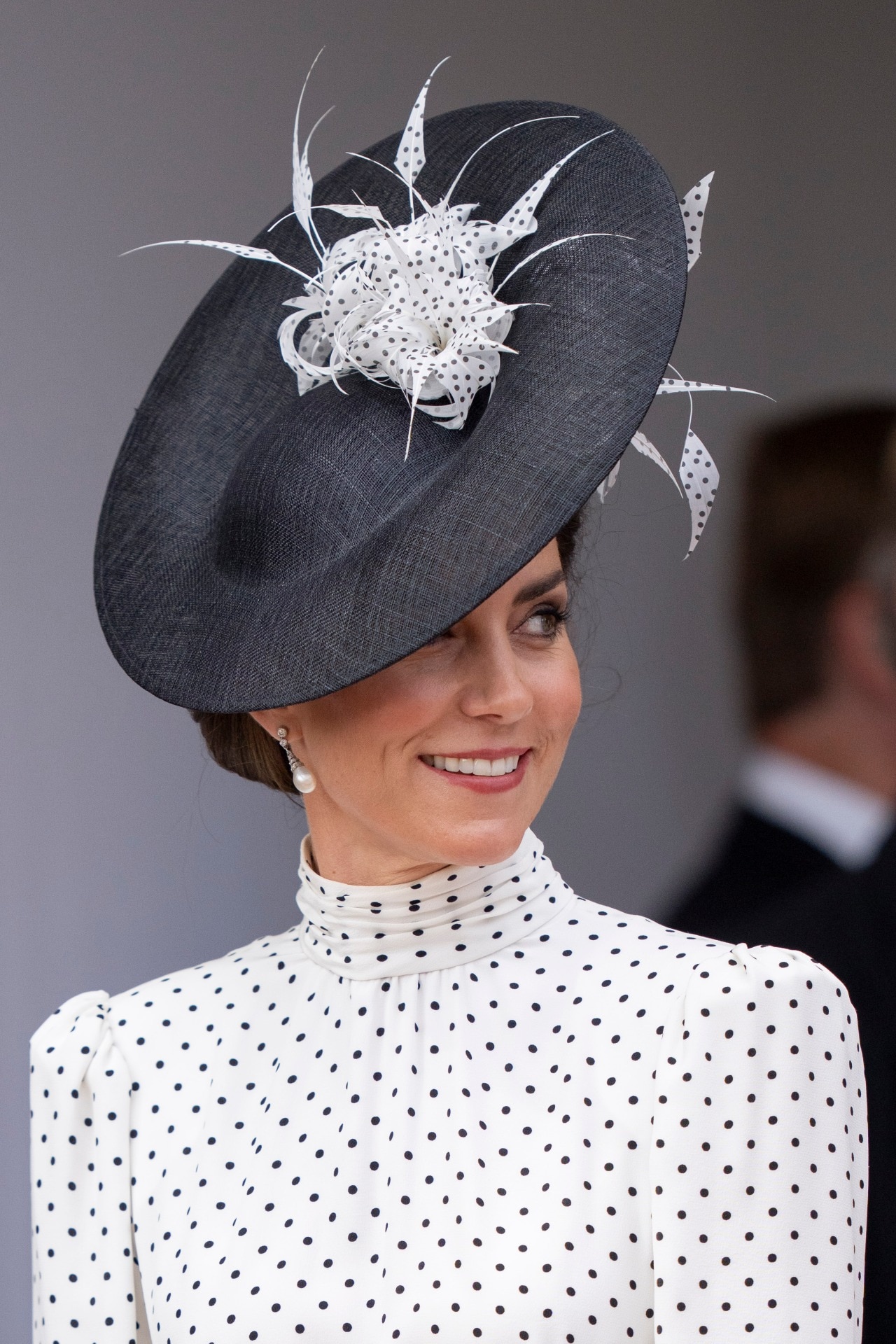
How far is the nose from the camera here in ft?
3.85

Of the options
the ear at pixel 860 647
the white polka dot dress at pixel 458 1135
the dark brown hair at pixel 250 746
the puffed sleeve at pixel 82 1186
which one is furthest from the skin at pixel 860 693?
the puffed sleeve at pixel 82 1186

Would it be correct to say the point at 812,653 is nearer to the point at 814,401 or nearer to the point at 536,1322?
the point at 814,401

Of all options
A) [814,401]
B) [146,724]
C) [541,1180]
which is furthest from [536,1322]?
[814,401]

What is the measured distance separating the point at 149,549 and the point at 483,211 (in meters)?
0.45

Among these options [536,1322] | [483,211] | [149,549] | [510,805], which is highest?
[483,211]

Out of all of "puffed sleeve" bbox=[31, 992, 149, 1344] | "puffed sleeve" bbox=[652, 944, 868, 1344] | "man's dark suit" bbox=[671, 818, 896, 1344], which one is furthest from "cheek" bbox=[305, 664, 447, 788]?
"man's dark suit" bbox=[671, 818, 896, 1344]

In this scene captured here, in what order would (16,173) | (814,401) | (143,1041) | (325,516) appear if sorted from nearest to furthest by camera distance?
(325,516), (143,1041), (16,173), (814,401)

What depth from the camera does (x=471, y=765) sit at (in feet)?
3.97

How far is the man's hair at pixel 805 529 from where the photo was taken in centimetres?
203

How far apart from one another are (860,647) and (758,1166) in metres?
1.05

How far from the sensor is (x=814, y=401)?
212 cm

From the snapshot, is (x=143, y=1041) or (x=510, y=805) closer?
(x=510, y=805)

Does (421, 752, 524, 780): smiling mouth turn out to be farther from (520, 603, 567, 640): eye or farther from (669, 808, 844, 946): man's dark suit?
(669, 808, 844, 946): man's dark suit

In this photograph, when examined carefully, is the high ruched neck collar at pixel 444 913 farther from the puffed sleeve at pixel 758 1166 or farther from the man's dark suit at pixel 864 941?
the man's dark suit at pixel 864 941
